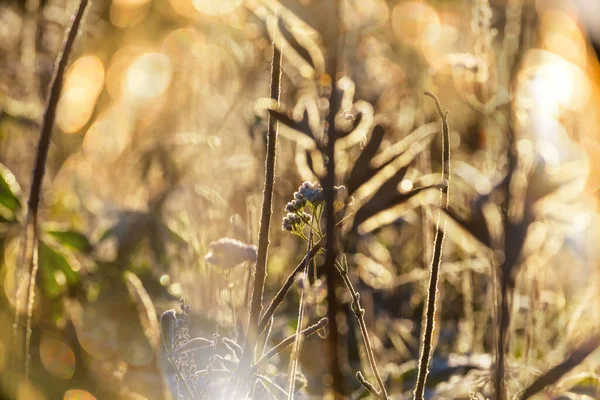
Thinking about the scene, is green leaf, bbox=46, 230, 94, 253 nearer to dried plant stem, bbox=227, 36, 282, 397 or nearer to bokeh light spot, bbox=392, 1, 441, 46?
dried plant stem, bbox=227, 36, 282, 397

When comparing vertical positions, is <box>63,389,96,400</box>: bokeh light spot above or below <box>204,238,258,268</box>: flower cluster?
below

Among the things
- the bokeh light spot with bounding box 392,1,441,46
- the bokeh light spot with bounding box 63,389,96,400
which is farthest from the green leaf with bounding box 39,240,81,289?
the bokeh light spot with bounding box 392,1,441,46

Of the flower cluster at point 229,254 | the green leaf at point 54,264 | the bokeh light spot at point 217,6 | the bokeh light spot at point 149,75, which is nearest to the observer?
the flower cluster at point 229,254

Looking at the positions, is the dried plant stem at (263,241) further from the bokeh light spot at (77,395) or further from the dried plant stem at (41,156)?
the bokeh light spot at (77,395)

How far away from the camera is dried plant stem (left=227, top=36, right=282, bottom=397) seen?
812 millimetres

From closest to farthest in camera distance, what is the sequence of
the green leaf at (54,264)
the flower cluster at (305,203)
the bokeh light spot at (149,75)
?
the flower cluster at (305,203) → the green leaf at (54,264) → the bokeh light spot at (149,75)

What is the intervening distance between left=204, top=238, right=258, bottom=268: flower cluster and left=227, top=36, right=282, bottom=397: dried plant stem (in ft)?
0.64

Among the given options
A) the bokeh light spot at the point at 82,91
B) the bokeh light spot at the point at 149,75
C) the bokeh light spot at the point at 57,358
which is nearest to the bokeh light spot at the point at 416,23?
the bokeh light spot at the point at 149,75

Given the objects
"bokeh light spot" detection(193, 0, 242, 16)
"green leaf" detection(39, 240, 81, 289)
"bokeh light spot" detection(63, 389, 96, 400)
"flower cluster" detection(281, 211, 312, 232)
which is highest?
"bokeh light spot" detection(193, 0, 242, 16)

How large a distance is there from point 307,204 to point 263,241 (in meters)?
0.07

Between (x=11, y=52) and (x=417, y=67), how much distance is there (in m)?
1.80

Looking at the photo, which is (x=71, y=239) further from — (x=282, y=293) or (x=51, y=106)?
(x=282, y=293)

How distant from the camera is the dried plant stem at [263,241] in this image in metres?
0.81

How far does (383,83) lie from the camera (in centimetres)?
279
